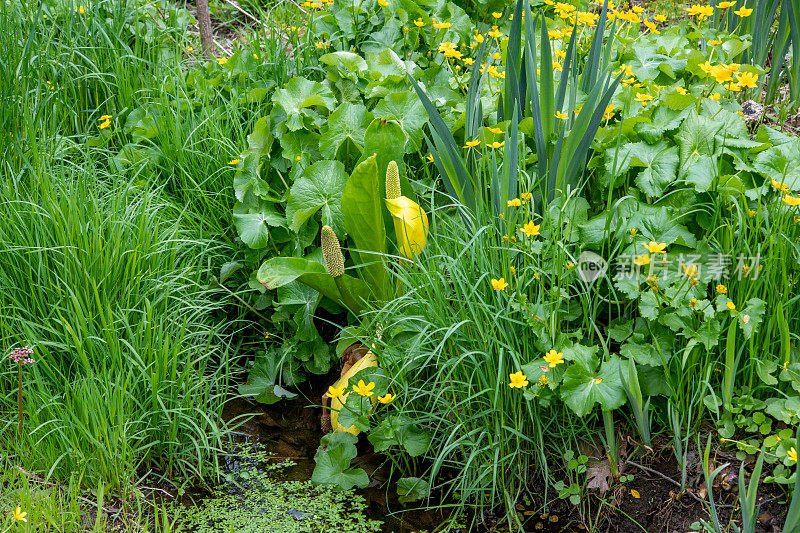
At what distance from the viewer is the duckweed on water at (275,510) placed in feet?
7.01

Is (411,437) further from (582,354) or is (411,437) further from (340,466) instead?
(582,354)

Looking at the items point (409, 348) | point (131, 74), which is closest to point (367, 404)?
point (409, 348)

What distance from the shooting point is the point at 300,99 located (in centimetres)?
290

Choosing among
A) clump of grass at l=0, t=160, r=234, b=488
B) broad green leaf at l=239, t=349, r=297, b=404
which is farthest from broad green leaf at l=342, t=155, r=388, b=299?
clump of grass at l=0, t=160, r=234, b=488

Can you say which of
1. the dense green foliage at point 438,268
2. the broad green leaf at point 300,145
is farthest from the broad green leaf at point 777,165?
the broad green leaf at point 300,145

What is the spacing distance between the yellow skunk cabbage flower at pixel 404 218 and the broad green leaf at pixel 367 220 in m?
0.05

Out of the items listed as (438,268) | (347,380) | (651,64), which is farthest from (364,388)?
(651,64)

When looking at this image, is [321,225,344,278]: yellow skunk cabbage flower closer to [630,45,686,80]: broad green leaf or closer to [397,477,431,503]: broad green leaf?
[397,477,431,503]: broad green leaf

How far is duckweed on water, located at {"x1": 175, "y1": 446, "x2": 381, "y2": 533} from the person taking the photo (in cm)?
214

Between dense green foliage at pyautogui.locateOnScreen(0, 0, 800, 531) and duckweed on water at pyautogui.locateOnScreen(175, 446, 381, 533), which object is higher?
dense green foliage at pyautogui.locateOnScreen(0, 0, 800, 531)

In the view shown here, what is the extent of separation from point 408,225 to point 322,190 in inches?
16.2

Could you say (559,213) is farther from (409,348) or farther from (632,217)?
(409,348)

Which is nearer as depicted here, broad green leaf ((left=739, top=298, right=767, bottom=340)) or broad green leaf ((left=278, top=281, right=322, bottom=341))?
broad green leaf ((left=739, top=298, right=767, bottom=340))

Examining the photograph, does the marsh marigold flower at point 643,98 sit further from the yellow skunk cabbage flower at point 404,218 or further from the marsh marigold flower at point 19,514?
the marsh marigold flower at point 19,514
